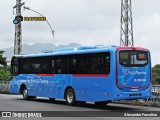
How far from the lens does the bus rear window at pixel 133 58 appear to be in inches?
805

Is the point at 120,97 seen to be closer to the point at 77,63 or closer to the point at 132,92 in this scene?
the point at 132,92

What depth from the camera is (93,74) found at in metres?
21.5

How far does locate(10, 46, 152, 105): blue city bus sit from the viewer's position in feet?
66.5

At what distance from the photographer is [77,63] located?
22.9 m

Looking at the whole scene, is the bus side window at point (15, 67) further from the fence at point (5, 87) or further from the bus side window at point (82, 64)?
the fence at point (5, 87)

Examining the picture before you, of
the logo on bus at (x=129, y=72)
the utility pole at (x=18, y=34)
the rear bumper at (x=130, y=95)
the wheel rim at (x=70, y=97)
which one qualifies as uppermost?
the utility pole at (x=18, y=34)

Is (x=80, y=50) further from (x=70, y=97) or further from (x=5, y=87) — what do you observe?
(x=5, y=87)

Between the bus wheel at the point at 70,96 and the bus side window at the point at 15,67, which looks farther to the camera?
the bus side window at the point at 15,67

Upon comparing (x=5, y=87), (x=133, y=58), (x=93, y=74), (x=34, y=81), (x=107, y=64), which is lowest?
(x=5, y=87)

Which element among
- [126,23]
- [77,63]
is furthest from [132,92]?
[126,23]

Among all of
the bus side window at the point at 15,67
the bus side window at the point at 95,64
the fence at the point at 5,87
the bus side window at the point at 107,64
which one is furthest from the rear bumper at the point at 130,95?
the fence at the point at 5,87

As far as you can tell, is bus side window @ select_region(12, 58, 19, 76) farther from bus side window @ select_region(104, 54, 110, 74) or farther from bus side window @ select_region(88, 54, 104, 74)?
bus side window @ select_region(104, 54, 110, 74)

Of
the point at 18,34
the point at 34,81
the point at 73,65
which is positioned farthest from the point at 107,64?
the point at 18,34

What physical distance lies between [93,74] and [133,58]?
2134 millimetres
